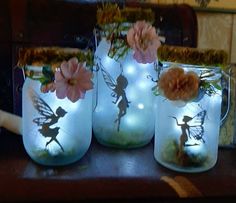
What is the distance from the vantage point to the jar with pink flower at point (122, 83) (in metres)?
0.54

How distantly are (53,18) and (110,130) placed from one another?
0.23 m

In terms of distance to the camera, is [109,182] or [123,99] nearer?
[109,182]

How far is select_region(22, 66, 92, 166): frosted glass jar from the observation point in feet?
1.58

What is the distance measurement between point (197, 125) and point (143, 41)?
14 centimetres

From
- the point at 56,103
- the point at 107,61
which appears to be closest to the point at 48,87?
the point at 56,103

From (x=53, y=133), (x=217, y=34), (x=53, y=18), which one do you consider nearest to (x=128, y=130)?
(x=53, y=133)

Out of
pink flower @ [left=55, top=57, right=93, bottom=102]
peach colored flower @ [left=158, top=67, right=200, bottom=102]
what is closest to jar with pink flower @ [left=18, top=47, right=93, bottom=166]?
pink flower @ [left=55, top=57, right=93, bottom=102]

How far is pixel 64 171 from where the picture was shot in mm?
477

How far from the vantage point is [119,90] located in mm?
557

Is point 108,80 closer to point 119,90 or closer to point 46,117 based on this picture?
point 119,90

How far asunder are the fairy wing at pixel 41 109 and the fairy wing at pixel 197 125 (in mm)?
194

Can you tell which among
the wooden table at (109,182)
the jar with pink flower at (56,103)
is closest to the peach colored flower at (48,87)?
the jar with pink flower at (56,103)

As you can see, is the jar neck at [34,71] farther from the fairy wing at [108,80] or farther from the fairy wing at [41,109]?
the fairy wing at [108,80]

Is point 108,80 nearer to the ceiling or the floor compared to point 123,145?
nearer to the ceiling
